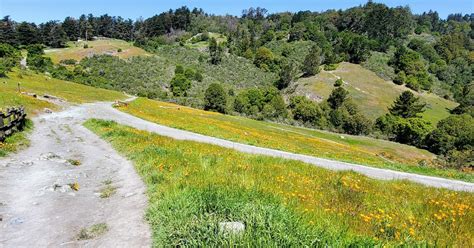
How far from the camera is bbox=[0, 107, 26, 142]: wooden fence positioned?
2015 centimetres

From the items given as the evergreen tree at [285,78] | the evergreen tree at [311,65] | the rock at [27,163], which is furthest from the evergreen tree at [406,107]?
the rock at [27,163]

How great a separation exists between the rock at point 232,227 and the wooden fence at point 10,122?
60.7ft

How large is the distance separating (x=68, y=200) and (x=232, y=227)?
22.8ft

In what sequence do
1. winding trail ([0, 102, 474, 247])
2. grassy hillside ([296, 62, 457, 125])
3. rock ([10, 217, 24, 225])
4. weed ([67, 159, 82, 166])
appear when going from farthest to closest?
grassy hillside ([296, 62, 457, 125]) → weed ([67, 159, 82, 166]) → rock ([10, 217, 24, 225]) → winding trail ([0, 102, 474, 247])

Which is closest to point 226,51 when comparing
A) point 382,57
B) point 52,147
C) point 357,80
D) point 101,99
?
point 357,80

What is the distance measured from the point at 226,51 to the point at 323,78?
60.9 meters

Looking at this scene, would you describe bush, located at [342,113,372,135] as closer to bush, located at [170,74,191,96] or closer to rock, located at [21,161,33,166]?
bush, located at [170,74,191,96]

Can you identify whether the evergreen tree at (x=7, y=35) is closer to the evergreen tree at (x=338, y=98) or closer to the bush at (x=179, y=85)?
the bush at (x=179, y=85)

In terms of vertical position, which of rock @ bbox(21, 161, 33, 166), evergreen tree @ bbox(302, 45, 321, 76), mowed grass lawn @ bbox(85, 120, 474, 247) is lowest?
rock @ bbox(21, 161, 33, 166)

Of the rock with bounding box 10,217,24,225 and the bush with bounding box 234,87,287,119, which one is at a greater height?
the rock with bounding box 10,217,24,225

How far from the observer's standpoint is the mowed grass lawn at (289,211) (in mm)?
5848

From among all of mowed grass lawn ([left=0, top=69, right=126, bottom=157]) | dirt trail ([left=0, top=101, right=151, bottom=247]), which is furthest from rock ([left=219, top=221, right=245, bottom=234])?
mowed grass lawn ([left=0, top=69, right=126, bottom=157])

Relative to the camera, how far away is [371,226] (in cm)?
748

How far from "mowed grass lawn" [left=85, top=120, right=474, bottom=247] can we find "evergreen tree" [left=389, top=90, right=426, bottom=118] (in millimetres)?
125432
